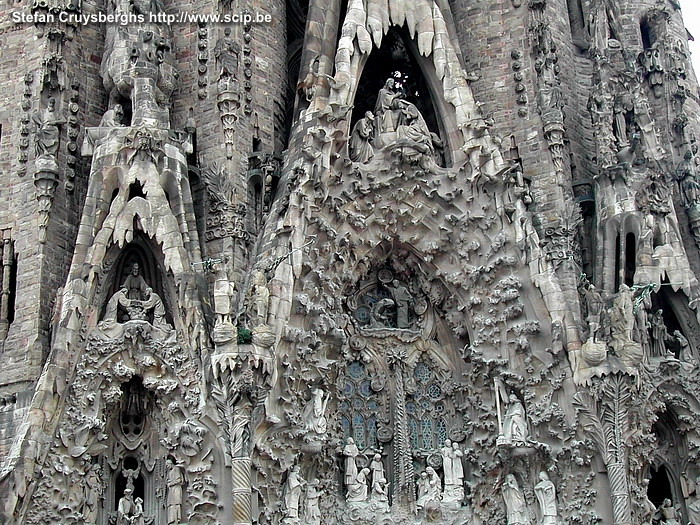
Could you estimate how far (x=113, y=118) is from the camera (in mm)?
15750

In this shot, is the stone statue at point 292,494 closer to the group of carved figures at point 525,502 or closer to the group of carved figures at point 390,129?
the group of carved figures at point 525,502

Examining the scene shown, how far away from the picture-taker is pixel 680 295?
16.4m

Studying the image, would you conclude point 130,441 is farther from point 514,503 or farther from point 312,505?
point 514,503

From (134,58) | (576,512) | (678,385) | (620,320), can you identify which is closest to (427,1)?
(134,58)

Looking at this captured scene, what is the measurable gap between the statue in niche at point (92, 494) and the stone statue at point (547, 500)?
5.71m

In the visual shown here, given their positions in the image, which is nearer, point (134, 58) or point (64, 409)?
point (64, 409)

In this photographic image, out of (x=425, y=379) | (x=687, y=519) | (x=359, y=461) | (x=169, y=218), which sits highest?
(x=169, y=218)

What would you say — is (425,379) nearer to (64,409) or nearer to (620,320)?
(620,320)

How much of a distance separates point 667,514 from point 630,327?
2707mm

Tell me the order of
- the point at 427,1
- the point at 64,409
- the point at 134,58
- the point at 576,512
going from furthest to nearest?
1. the point at 427,1
2. the point at 134,58
3. the point at 576,512
4. the point at 64,409

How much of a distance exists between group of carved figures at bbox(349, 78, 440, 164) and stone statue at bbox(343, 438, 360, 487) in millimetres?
4043

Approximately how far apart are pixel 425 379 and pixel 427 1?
18.6 feet

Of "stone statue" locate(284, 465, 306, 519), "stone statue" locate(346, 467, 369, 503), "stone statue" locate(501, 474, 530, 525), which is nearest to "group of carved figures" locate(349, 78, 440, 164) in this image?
"stone statue" locate(346, 467, 369, 503)

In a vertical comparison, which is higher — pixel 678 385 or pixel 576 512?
pixel 678 385
